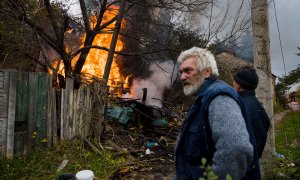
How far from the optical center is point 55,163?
6.04m

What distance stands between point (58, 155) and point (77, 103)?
58.9 inches

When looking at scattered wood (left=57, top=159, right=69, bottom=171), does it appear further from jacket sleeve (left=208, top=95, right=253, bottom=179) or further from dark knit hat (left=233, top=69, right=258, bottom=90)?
jacket sleeve (left=208, top=95, right=253, bottom=179)

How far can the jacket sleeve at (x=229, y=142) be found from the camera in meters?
1.66

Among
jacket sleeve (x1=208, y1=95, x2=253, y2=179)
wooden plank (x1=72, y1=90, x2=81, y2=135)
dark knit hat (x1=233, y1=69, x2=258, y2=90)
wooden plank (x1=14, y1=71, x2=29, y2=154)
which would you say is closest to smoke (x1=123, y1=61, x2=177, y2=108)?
wooden plank (x1=72, y1=90, x2=81, y2=135)

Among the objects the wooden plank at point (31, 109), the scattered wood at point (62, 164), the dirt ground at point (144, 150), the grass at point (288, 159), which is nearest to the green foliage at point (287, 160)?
the grass at point (288, 159)

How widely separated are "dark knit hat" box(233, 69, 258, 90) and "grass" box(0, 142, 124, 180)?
3.57 meters

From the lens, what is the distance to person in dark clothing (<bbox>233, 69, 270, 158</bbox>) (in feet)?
11.7

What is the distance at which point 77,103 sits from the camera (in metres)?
7.22

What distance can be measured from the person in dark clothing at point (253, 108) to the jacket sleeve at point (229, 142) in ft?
6.42

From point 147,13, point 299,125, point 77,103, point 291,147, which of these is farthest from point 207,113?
point 299,125

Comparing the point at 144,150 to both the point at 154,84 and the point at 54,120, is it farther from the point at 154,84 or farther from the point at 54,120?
the point at 154,84

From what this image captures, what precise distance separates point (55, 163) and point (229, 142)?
17.4 ft

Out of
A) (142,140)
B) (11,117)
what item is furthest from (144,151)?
(11,117)

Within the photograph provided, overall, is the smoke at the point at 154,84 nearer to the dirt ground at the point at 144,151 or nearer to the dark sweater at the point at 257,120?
the dirt ground at the point at 144,151
